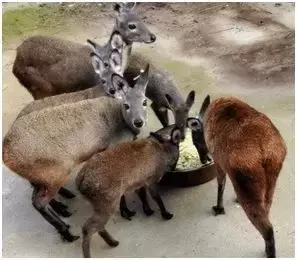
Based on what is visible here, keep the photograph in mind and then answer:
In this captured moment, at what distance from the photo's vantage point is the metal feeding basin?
222 inches

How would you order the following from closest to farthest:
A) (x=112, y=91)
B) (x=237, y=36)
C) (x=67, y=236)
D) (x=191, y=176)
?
(x=67, y=236) → (x=191, y=176) → (x=112, y=91) → (x=237, y=36)

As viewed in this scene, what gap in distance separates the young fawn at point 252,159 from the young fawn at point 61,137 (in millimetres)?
957

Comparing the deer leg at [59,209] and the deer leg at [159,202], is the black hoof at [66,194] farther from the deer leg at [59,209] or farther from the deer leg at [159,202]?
the deer leg at [159,202]

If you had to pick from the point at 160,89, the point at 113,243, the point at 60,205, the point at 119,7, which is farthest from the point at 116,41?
the point at 113,243

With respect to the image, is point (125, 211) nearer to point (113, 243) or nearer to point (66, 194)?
point (113, 243)

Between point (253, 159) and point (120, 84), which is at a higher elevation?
point (253, 159)

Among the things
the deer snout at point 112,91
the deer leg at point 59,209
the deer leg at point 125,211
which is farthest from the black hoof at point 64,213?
the deer snout at point 112,91

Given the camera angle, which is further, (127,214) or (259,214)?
(127,214)

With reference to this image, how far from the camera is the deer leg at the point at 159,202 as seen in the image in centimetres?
532

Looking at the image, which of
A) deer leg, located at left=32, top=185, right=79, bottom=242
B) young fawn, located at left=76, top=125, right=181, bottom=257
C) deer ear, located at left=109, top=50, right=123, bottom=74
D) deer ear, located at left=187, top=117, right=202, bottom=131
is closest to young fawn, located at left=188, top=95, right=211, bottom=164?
deer ear, located at left=187, top=117, right=202, bottom=131

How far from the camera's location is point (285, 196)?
5.53 metres

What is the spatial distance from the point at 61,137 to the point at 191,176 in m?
1.24

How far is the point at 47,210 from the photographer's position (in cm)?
516

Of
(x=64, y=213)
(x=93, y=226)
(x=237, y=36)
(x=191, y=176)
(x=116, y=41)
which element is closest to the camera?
(x=93, y=226)
